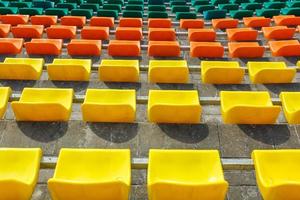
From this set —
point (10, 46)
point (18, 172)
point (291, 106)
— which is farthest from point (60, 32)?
point (291, 106)

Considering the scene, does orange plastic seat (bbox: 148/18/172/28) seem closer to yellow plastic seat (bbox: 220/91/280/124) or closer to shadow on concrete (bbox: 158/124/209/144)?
yellow plastic seat (bbox: 220/91/280/124)

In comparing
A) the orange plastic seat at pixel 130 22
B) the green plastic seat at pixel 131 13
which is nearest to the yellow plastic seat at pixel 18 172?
the orange plastic seat at pixel 130 22

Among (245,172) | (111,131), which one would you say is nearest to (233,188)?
(245,172)

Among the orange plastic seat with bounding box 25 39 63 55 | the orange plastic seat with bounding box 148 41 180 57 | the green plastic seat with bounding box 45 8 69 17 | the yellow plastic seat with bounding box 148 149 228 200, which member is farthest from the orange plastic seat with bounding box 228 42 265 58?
the green plastic seat with bounding box 45 8 69 17

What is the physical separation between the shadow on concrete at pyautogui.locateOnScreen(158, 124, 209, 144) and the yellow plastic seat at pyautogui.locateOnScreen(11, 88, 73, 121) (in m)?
1.86

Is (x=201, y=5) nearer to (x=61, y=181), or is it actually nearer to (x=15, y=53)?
(x=15, y=53)

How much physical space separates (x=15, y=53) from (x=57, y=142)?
14.6 feet

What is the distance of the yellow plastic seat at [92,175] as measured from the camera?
4.61m

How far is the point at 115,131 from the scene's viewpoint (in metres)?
6.59

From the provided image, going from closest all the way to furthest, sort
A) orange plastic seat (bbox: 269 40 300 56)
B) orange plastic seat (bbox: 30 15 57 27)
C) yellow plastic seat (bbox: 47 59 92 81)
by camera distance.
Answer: yellow plastic seat (bbox: 47 59 92 81), orange plastic seat (bbox: 269 40 300 56), orange plastic seat (bbox: 30 15 57 27)

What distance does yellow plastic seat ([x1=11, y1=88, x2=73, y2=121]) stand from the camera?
6.51 meters

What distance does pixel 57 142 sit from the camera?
637cm

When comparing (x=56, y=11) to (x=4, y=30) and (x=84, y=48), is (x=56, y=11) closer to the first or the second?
(x=4, y=30)

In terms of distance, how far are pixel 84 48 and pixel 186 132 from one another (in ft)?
14.6
